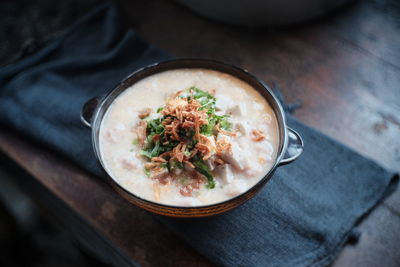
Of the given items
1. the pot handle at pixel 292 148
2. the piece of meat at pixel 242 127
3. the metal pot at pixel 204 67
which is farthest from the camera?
the piece of meat at pixel 242 127

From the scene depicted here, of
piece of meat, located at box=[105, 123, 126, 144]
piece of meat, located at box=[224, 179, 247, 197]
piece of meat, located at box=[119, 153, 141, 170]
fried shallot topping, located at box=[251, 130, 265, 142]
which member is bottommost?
piece of meat, located at box=[224, 179, 247, 197]

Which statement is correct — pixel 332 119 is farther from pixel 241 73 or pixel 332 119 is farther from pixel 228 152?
pixel 228 152

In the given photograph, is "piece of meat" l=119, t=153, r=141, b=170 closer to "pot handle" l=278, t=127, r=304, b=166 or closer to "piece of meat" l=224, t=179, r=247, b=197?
"piece of meat" l=224, t=179, r=247, b=197

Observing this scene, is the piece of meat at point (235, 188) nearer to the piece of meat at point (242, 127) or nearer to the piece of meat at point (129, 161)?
the piece of meat at point (242, 127)

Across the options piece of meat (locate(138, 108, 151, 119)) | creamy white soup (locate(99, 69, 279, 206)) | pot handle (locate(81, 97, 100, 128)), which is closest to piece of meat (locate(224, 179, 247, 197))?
creamy white soup (locate(99, 69, 279, 206))

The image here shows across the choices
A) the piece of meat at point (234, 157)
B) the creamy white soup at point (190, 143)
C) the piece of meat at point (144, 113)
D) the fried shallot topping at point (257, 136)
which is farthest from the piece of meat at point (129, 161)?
the fried shallot topping at point (257, 136)

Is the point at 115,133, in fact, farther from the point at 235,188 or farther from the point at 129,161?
the point at 235,188

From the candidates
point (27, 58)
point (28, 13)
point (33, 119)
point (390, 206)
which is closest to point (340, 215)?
point (390, 206)
